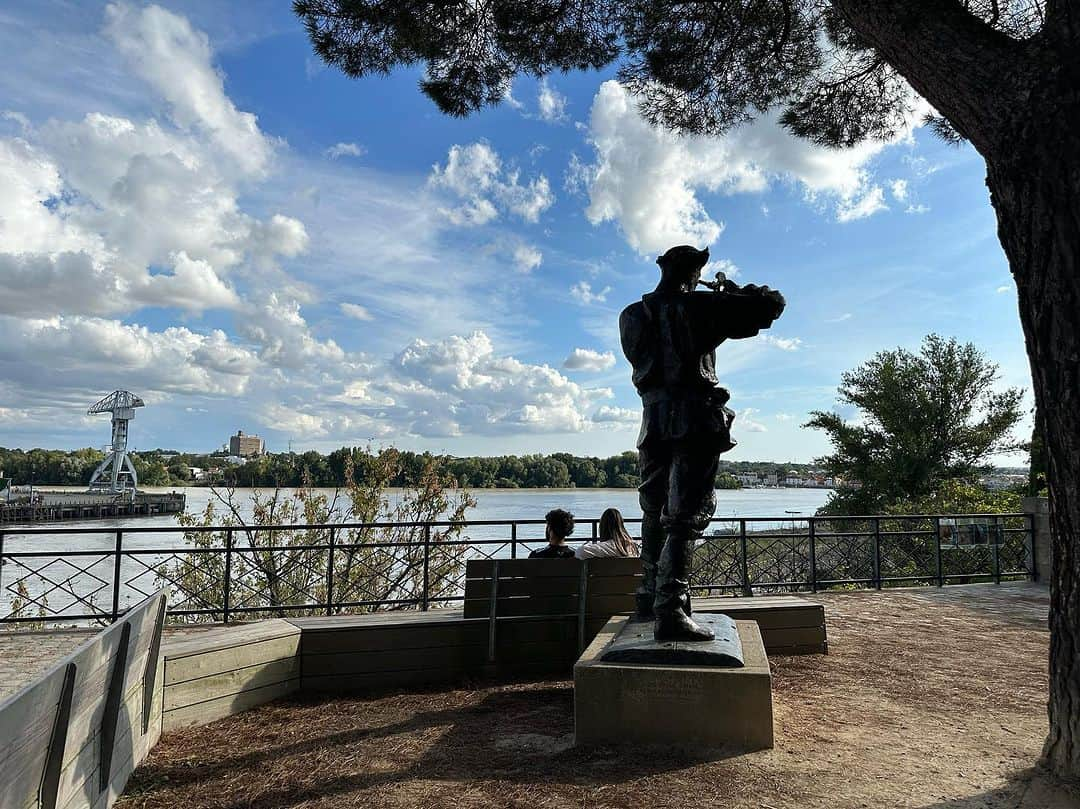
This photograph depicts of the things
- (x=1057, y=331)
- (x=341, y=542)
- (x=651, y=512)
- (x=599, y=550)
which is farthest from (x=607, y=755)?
(x=341, y=542)

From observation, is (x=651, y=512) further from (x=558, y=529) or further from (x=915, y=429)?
(x=915, y=429)

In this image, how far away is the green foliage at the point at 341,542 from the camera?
9.94 m

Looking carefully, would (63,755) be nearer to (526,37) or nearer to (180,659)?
(180,659)

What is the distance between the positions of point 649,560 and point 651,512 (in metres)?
0.31

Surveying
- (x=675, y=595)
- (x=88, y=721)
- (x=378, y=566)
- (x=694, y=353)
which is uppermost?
(x=694, y=353)

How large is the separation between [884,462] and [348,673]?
69.5 ft

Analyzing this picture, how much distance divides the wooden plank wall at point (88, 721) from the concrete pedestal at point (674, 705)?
6.35ft

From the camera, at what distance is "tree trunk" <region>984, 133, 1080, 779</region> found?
2762 millimetres

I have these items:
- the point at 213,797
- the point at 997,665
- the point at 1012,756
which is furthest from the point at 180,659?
the point at 997,665

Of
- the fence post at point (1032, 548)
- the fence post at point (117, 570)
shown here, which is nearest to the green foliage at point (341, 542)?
the fence post at point (117, 570)

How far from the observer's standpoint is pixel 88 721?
2.40 meters

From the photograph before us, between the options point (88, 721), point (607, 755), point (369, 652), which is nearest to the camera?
point (88, 721)

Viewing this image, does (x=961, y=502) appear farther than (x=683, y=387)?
Yes

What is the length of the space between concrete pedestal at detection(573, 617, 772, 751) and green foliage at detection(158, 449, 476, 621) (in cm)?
657
